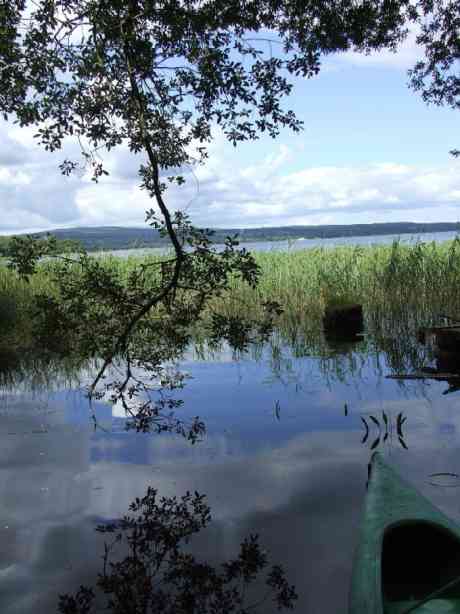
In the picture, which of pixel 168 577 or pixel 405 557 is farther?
pixel 168 577

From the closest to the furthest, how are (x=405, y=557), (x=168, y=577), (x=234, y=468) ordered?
(x=405, y=557) → (x=168, y=577) → (x=234, y=468)

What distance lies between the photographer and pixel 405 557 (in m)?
3.32

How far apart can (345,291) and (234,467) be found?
371 inches

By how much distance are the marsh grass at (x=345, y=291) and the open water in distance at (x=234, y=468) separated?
10.8 feet

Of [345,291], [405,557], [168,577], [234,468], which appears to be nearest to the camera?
[405,557]

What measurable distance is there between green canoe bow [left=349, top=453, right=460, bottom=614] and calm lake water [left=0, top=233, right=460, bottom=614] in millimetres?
396

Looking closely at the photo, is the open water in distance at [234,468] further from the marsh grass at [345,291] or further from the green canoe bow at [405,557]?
the marsh grass at [345,291]

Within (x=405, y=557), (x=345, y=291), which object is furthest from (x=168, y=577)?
(x=345, y=291)

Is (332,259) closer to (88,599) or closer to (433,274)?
(433,274)

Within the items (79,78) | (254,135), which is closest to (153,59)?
(79,78)

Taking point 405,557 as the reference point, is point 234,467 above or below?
below

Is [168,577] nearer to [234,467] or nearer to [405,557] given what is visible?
[405,557]

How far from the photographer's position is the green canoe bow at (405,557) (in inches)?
113

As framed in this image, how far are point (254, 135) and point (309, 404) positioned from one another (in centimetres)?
340
